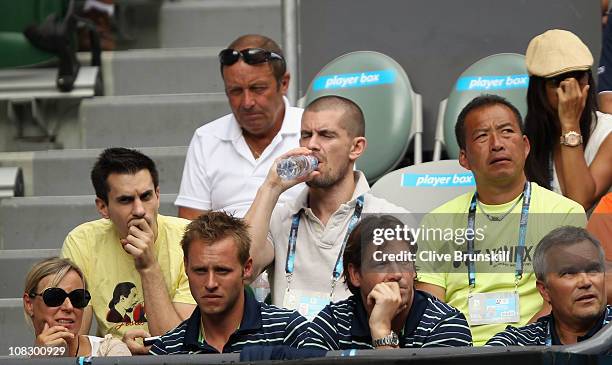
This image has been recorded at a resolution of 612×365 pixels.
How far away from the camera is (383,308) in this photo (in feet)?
14.4

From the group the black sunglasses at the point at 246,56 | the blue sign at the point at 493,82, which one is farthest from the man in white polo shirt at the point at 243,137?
the blue sign at the point at 493,82

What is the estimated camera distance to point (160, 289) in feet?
17.3

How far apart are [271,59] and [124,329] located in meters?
1.54

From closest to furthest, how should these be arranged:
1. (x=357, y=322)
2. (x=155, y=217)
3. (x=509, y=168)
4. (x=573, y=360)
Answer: (x=573, y=360)
(x=357, y=322)
(x=509, y=168)
(x=155, y=217)

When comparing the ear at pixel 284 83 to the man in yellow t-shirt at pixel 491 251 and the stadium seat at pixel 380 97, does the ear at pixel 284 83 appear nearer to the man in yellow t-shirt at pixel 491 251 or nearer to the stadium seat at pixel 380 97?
the stadium seat at pixel 380 97

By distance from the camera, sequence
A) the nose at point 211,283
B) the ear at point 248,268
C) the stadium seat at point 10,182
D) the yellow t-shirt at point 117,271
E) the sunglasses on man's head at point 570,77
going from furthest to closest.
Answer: the stadium seat at point 10,182
the sunglasses on man's head at point 570,77
the yellow t-shirt at point 117,271
the ear at point 248,268
the nose at point 211,283

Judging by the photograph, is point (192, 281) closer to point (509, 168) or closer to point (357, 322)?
point (357, 322)

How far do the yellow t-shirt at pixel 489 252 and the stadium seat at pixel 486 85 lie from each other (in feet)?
6.23

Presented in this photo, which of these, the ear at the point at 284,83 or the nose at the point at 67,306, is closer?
the nose at the point at 67,306

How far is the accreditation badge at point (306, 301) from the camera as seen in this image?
5074 mm

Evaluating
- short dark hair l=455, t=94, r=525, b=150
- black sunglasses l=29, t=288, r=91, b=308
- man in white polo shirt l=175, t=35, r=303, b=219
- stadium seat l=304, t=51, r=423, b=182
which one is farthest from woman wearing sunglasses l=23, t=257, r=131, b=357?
stadium seat l=304, t=51, r=423, b=182

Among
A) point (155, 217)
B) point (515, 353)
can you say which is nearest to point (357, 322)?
point (515, 353)

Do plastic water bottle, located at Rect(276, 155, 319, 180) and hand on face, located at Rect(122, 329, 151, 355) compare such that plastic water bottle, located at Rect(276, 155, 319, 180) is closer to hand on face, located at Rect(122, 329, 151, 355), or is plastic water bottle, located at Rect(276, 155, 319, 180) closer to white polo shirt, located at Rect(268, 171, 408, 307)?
white polo shirt, located at Rect(268, 171, 408, 307)

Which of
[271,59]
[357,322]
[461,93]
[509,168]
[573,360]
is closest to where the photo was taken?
[573,360]
